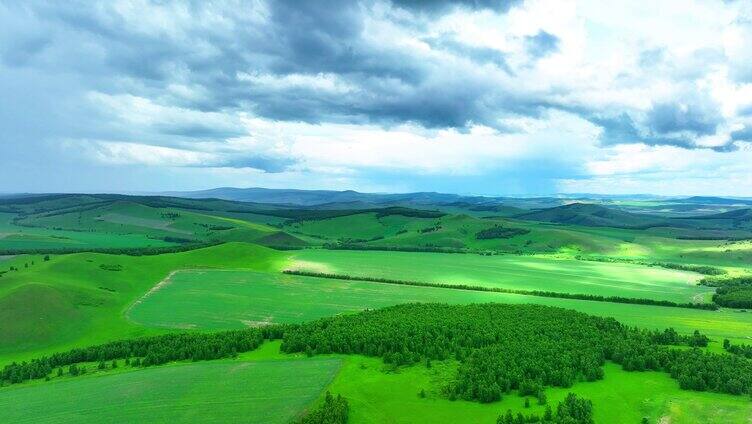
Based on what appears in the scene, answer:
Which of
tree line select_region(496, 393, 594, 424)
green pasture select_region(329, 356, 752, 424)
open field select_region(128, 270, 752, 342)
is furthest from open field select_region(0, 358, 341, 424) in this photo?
open field select_region(128, 270, 752, 342)

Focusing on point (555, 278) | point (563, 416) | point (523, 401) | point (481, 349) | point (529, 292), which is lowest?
point (523, 401)

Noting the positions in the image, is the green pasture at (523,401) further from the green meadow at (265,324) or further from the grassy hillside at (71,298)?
the grassy hillside at (71,298)

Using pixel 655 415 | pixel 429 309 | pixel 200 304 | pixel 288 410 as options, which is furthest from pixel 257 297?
pixel 655 415

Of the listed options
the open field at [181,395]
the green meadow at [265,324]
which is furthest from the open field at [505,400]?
the open field at [181,395]

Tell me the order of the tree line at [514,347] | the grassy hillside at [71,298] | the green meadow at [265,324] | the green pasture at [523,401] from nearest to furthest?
the green pasture at [523,401] → the green meadow at [265,324] → the tree line at [514,347] → the grassy hillside at [71,298]

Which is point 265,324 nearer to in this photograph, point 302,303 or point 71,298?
point 302,303

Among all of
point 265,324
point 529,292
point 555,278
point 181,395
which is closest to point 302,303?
point 265,324
